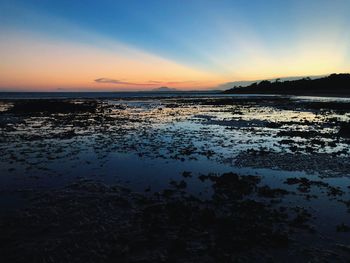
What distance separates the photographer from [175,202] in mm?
9930

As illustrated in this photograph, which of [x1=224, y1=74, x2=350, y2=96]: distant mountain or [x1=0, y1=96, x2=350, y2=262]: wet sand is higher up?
[x1=224, y1=74, x2=350, y2=96]: distant mountain

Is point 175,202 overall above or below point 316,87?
below

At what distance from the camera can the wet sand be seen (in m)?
7.09

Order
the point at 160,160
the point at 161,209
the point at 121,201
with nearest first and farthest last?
the point at 161,209 → the point at 121,201 → the point at 160,160

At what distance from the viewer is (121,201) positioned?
10.1 meters

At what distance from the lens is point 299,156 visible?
53.6 ft

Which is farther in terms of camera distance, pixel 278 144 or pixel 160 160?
pixel 278 144

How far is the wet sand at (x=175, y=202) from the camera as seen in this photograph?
7094 millimetres

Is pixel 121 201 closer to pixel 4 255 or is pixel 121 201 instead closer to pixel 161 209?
pixel 161 209

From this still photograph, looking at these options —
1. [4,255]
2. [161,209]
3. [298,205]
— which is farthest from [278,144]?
[4,255]

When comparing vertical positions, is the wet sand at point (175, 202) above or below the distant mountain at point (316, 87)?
below

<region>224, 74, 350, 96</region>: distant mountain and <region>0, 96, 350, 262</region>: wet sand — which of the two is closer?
<region>0, 96, 350, 262</region>: wet sand

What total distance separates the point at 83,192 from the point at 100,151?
701cm

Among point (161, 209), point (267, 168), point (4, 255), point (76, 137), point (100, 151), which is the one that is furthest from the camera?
point (76, 137)
